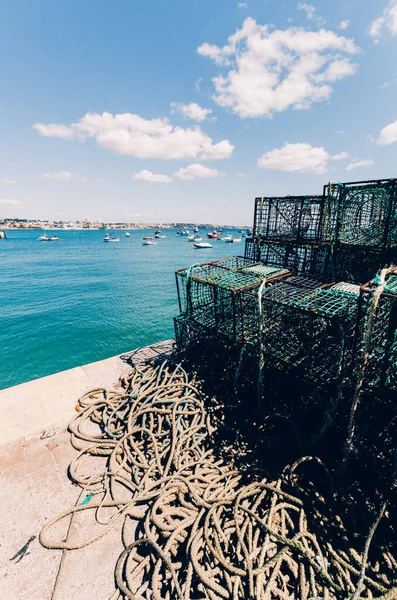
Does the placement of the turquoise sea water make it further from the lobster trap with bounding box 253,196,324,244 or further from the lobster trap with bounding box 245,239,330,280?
the lobster trap with bounding box 253,196,324,244

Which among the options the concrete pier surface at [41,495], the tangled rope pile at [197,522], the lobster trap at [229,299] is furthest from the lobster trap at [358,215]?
the concrete pier surface at [41,495]

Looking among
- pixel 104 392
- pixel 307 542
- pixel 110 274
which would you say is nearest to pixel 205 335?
pixel 104 392

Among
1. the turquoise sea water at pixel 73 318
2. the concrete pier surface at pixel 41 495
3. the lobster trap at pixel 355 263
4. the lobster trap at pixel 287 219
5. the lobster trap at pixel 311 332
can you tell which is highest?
the lobster trap at pixel 287 219

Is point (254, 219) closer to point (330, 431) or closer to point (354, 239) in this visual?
point (354, 239)

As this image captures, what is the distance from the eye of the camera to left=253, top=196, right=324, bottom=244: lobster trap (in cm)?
821

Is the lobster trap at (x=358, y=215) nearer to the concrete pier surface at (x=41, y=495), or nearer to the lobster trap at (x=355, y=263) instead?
the lobster trap at (x=355, y=263)

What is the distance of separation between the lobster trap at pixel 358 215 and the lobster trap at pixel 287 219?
672 mm

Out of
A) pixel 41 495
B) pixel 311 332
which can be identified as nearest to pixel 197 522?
pixel 41 495

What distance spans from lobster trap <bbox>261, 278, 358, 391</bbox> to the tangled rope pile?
5.00 ft

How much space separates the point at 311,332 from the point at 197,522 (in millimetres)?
3155

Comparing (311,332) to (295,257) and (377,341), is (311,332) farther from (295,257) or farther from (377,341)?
(295,257)

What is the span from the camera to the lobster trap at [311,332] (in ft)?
13.6

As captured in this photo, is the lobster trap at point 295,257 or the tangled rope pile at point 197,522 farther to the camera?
the lobster trap at point 295,257

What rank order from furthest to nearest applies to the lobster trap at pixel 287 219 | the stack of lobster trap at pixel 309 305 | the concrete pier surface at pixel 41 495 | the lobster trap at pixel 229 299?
the lobster trap at pixel 287 219 < the lobster trap at pixel 229 299 < the stack of lobster trap at pixel 309 305 < the concrete pier surface at pixel 41 495
